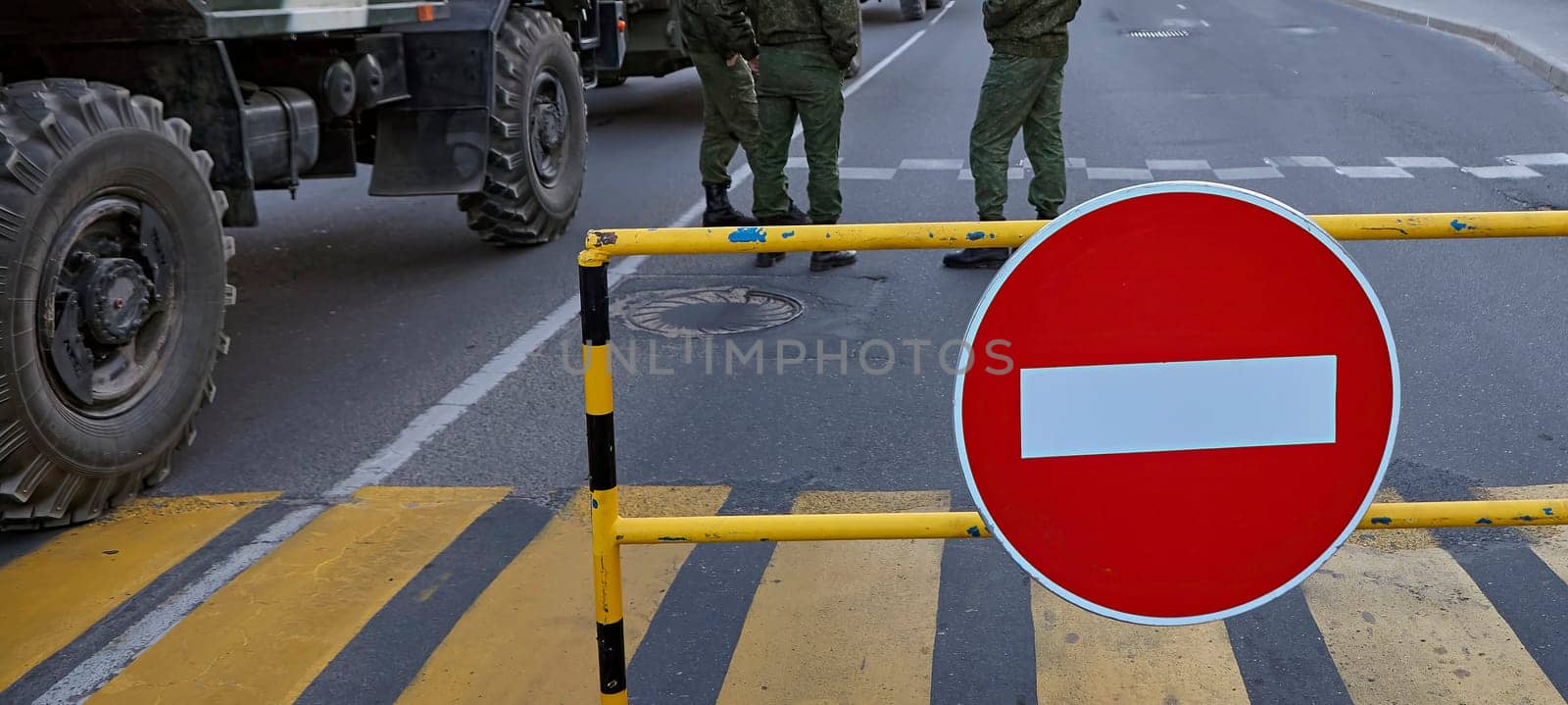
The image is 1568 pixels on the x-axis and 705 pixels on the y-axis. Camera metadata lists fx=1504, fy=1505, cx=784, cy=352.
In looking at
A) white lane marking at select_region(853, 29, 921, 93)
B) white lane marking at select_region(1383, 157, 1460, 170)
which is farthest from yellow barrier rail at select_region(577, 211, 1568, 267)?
white lane marking at select_region(853, 29, 921, 93)

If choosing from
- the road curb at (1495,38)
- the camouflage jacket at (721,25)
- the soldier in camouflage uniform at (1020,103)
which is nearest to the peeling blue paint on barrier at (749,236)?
the soldier in camouflage uniform at (1020,103)

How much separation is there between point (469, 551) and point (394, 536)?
0.29 metres

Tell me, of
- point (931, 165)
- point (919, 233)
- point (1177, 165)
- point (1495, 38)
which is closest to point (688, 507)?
point (919, 233)

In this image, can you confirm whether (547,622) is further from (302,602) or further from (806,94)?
(806,94)

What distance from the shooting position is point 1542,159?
1162cm

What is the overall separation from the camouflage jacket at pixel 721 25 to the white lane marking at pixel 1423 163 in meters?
5.69

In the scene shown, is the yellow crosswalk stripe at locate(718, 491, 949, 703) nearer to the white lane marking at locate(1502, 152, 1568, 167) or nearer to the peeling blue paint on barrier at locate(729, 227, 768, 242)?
the peeling blue paint on barrier at locate(729, 227, 768, 242)

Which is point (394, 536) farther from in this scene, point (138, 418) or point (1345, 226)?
→ point (1345, 226)

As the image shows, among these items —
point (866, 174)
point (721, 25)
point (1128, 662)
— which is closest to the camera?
point (1128, 662)

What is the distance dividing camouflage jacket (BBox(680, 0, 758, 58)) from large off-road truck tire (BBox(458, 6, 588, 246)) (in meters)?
0.94

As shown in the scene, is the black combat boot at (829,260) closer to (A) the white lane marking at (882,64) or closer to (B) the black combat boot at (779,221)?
(B) the black combat boot at (779,221)

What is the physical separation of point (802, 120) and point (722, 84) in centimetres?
90

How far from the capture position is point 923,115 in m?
14.7

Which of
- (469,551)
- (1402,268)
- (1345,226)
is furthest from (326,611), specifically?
(1402,268)
